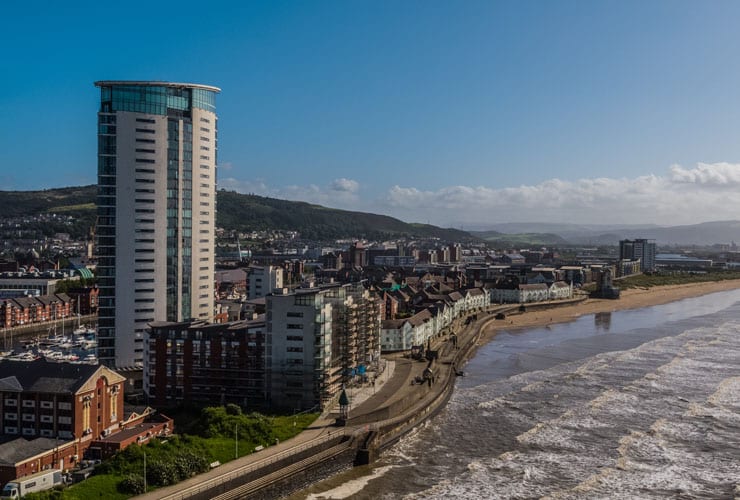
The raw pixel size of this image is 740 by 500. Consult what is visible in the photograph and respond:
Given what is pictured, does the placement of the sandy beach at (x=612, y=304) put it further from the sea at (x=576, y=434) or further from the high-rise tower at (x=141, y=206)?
the high-rise tower at (x=141, y=206)

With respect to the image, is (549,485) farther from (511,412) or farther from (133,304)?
(133,304)

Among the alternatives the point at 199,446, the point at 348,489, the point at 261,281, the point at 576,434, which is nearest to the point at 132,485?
the point at 199,446

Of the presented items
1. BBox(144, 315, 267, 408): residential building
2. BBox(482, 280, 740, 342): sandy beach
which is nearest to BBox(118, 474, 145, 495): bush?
BBox(144, 315, 267, 408): residential building

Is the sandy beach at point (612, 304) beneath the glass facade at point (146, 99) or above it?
beneath

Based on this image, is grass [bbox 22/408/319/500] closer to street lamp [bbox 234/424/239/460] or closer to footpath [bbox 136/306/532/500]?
street lamp [bbox 234/424/239/460]

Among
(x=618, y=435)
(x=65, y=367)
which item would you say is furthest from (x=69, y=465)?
(x=618, y=435)

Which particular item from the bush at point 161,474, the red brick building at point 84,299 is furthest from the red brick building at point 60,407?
the red brick building at point 84,299
